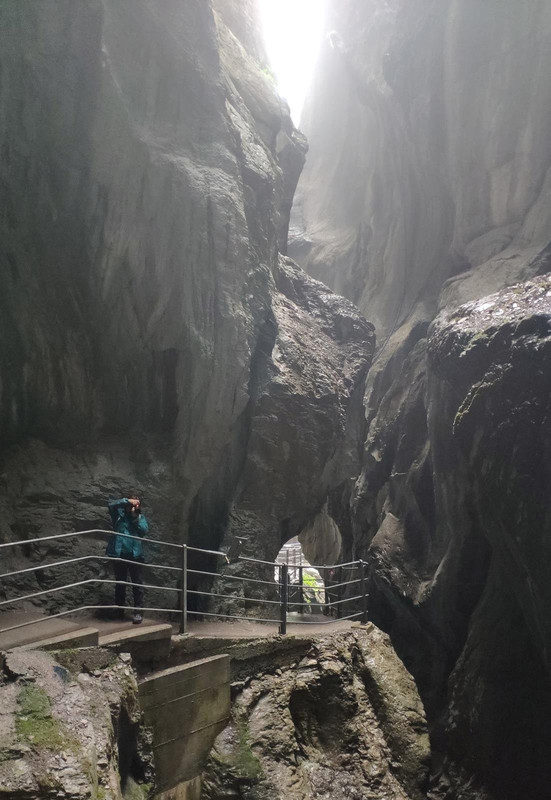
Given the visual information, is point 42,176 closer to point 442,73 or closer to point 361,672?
point 361,672

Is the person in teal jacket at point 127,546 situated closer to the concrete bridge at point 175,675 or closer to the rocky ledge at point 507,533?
the concrete bridge at point 175,675

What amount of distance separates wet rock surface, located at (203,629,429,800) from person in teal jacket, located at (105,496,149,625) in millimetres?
1595

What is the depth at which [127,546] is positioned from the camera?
6844mm

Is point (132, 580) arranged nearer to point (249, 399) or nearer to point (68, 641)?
point (68, 641)

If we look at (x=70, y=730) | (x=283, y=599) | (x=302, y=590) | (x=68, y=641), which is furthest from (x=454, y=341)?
(x=70, y=730)

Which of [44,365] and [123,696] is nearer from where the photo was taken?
[123,696]

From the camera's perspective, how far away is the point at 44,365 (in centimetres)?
922

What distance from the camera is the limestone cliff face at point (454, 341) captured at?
11.1 meters

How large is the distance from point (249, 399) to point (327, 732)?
610cm

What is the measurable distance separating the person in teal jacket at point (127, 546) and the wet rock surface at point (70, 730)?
1.86 m

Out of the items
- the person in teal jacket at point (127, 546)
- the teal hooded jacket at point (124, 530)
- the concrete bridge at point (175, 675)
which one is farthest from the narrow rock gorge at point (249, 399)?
the teal hooded jacket at point (124, 530)

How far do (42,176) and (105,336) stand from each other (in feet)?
7.95

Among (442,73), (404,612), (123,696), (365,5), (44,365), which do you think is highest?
(365,5)

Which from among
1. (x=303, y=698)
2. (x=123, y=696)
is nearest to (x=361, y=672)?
(x=303, y=698)
